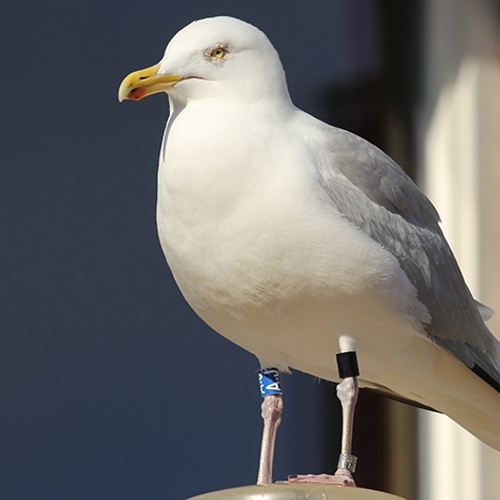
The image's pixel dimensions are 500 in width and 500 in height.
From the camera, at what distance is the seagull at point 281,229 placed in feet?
7.98

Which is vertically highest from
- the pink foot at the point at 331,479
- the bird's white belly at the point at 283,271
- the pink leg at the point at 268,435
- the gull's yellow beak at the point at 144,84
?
the gull's yellow beak at the point at 144,84

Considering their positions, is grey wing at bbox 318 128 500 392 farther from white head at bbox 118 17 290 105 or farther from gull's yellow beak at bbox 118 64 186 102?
gull's yellow beak at bbox 118 64 186 102

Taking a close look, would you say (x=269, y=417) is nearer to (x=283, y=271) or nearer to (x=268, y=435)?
(x=268, y=435)

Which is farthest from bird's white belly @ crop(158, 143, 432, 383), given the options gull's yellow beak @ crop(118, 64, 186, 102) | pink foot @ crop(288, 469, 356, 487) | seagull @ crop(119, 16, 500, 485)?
pink foot @ crop(288, 469, 356, 487)

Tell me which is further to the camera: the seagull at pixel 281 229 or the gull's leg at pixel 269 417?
the gull's leg at pixel 269 417

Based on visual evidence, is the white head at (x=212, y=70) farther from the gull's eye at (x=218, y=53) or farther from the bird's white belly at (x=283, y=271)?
the bird's white belly at (x=283, y=271)

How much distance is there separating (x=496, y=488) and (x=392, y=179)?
1541 mm

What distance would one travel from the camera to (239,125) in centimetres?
248

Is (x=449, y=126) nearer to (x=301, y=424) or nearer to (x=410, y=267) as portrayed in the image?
(x=301, y=424)

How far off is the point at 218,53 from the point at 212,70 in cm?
3

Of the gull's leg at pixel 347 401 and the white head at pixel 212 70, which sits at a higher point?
the white head at pixel 212 70

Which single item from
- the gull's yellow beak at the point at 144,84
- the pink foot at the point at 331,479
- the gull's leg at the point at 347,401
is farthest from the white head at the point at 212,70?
the pink foot at the point at 331,479

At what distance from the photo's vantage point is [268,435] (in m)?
2.62

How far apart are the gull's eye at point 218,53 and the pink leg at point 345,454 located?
1.94ft
